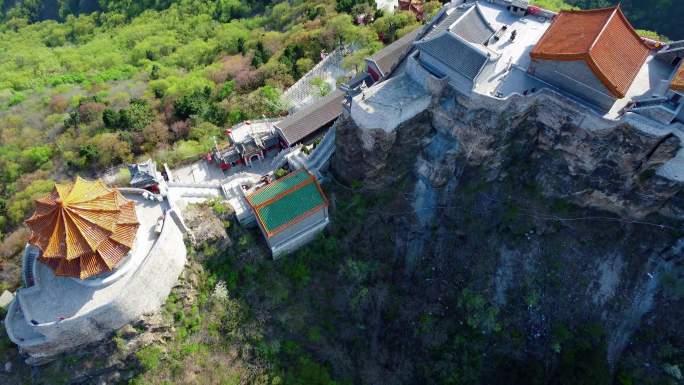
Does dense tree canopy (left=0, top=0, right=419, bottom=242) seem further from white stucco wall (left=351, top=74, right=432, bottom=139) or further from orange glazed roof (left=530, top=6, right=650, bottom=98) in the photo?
orange glazed roof (left=530, top=6, right=650, bottom=98)

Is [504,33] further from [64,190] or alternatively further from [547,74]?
[64,190]

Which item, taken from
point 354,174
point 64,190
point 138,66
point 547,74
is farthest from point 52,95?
point 547,74

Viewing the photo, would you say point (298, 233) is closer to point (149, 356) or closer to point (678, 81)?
point (149, 356)

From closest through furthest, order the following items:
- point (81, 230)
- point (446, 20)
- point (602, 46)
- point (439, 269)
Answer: point (81, 230)
point (602, 46)
point (446, 20)
point (439, 269)

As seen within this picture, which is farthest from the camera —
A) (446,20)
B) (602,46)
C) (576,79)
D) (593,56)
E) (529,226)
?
(529,226)

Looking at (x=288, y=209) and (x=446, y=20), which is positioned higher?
(x=446, y=20)

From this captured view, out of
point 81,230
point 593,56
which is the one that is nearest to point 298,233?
point 81,230

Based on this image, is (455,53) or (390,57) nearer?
(455,53)
